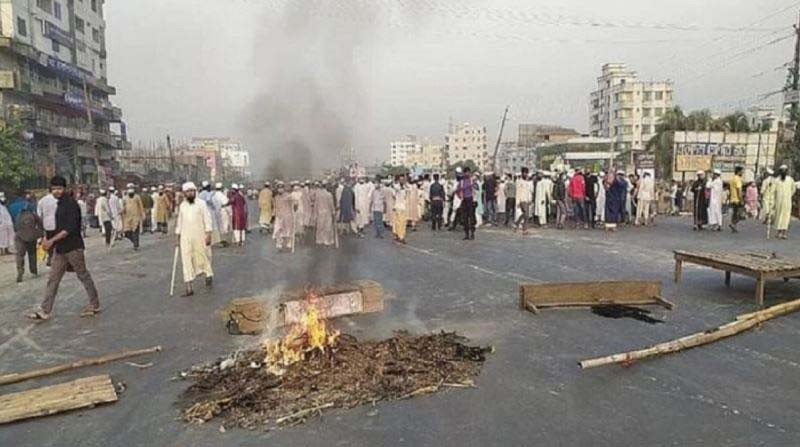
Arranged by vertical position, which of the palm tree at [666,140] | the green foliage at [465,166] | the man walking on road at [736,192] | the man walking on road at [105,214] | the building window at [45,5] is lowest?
the man walking on road at [105,214]

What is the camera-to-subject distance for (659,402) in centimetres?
441

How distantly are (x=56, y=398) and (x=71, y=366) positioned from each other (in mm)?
937

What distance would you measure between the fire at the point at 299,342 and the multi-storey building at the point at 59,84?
31.6 meters

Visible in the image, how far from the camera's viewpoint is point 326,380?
484 centimetres

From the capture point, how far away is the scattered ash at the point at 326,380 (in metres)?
4.38

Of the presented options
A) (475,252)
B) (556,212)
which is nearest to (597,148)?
(556,212)

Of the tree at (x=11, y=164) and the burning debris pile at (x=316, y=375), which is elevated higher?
the tree at (x=11, y=164)

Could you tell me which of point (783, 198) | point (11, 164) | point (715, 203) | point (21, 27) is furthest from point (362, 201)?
point (21, 27)

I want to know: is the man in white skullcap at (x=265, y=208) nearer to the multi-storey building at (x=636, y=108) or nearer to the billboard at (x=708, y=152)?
the billboard at (x=708, y=152)

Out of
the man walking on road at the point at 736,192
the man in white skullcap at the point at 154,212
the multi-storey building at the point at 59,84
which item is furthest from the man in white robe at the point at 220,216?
the multi-storey building at the point at 59,84

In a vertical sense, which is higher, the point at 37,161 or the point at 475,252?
the point at 37,161

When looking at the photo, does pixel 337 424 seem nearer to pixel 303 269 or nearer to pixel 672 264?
pixel 303 269

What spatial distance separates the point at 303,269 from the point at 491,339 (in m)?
5.55

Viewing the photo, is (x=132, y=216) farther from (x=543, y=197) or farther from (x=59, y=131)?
(x=59, y=131)
